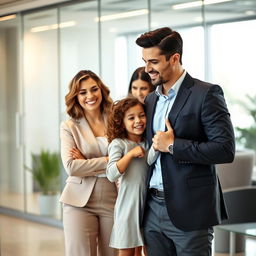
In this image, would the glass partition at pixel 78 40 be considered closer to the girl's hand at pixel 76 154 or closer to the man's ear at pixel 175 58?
the girl's hand at pixel 76 154

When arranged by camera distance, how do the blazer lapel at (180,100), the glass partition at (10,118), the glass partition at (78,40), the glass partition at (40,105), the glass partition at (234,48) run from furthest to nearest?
1. the glass partition at (10,118)
2. the glass partition at (40,105)
3. the glass partition at (78,40)
4. the glass partition at (234,48)
5. the blazer lapel at (180,100)

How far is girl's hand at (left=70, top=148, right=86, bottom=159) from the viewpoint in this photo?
3651mm

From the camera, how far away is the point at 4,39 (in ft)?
28.7

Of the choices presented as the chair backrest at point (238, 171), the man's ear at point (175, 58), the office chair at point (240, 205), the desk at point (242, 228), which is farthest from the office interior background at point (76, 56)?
the man's ear at point (175, 58)

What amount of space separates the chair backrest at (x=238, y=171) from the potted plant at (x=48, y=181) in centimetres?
242

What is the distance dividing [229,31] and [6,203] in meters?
4.20

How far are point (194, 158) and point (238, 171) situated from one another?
3790mm

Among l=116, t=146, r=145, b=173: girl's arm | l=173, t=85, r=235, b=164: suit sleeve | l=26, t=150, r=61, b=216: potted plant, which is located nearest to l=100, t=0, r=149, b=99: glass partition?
l=26, t=150, r=61, b=216: potted plant

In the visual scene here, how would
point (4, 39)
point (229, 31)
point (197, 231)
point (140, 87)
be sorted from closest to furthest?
1. point (197, 231)
2. point (140, 87)
3. point (229, 31)
4. point (4, 39)

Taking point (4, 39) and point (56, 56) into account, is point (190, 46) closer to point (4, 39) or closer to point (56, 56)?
point (56, 56)

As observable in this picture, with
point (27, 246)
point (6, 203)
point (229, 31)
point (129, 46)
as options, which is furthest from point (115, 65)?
point (6, 203)

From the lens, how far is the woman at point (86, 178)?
11.8 feet

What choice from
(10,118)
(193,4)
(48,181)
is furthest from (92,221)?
(10,118)

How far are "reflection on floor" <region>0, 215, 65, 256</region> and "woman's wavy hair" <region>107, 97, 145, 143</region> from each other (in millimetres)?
3164
